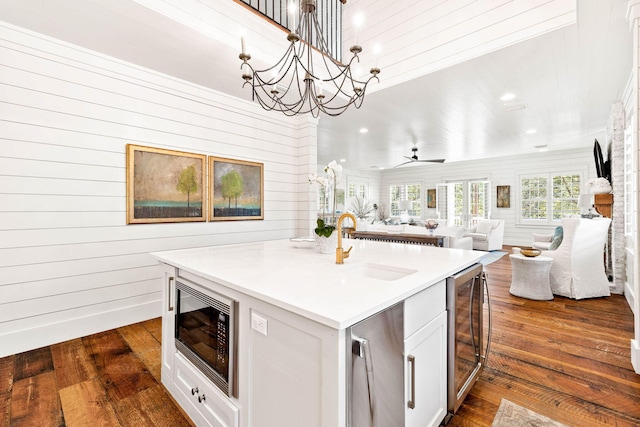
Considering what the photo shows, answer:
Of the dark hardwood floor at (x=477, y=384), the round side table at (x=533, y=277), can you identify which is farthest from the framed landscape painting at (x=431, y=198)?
the dark hardwood floor at (x=477, y=384)

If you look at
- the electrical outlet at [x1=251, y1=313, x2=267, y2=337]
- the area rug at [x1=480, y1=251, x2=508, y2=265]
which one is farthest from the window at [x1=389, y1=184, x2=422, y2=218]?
the electrical outlet at [x1=251, y1=313, x2=267, y2=337]

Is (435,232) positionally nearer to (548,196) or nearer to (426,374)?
(426,374)

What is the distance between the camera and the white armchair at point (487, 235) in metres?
7.71

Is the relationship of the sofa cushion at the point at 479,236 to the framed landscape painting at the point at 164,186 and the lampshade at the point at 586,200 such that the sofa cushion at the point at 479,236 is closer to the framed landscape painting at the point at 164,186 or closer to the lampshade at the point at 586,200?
the lampshade at the point at 586,200

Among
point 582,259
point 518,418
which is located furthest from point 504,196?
point 518,418

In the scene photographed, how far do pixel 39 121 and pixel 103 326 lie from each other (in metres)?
1.98

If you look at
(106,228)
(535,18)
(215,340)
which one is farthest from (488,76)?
(106,228)

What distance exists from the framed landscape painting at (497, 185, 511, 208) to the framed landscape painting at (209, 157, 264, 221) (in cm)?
815

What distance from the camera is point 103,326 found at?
9.53 feet

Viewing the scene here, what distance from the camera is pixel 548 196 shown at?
27.3ft

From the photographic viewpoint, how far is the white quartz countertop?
1.03 metres

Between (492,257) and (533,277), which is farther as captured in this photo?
(492,257)

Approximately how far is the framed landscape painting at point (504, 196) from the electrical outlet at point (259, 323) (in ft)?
32.5

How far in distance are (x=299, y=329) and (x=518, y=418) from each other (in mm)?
1570
